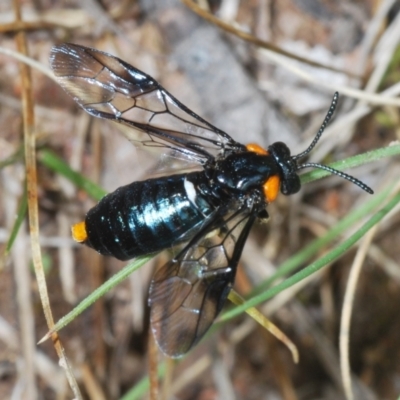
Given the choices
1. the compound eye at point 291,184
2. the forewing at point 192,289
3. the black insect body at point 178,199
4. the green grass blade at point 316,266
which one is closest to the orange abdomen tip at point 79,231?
the black insect body at point 178,199

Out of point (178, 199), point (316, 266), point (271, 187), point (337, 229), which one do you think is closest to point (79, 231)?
point (178, 199)

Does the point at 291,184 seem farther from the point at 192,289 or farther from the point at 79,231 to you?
the point at 79,231

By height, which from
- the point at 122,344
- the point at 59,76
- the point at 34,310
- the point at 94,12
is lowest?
the point at 122,344

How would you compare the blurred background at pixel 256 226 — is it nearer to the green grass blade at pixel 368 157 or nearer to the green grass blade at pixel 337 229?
the green grass blade at pixel 337 229

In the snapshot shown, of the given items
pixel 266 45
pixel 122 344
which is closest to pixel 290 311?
pixel 122 344

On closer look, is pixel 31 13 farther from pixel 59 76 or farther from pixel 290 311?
pixel 290 311

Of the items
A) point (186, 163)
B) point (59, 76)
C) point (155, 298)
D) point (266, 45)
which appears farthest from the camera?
point (266, 45)

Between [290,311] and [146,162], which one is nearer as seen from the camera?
[146,162]
